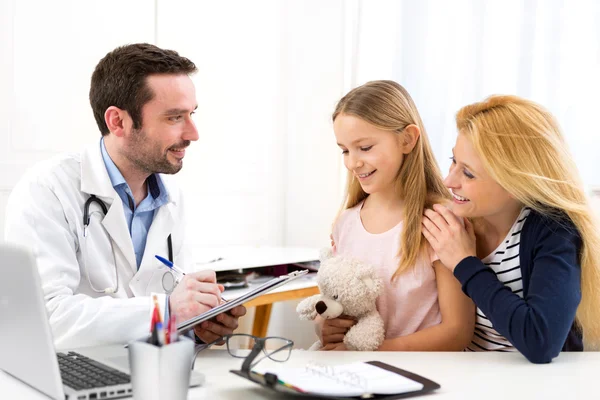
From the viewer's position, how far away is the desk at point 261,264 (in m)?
2.85

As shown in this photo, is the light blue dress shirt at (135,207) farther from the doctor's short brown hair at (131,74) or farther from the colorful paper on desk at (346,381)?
the colorful paper on desk at (346,381)

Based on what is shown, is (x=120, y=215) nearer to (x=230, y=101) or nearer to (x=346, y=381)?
(x=346, y=381)

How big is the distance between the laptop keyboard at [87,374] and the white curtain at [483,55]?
7.91ft

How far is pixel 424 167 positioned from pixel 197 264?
1.36 meters

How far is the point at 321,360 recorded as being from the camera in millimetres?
1366

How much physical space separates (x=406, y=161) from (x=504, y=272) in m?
0.39

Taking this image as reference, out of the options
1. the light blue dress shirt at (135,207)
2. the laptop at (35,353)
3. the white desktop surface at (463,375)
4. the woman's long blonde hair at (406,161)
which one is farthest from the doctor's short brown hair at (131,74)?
the laptop at (35,353)

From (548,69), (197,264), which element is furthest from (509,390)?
(548,69)

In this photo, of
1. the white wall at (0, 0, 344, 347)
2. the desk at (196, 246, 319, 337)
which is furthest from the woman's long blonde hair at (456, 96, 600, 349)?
the white wall at (0, 0, 344, 347)

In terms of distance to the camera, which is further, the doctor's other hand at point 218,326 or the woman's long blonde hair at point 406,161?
the woman's long blonde hair at point 406,161

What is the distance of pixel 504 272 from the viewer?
1559 millimetres

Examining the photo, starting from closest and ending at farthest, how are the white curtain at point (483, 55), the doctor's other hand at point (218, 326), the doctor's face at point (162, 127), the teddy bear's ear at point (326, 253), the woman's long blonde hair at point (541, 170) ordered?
the woman's long blonde hair at point (541, 170), the doctor's other hand at point (218, 326), the teddy bear's ear at point (326, 253), the doctor's face at point (162, 127), the white curtain at point (483, 55)

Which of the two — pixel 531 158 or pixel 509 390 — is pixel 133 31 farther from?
pixel 509 390

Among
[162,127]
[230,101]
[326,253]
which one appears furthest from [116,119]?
[230,101]
